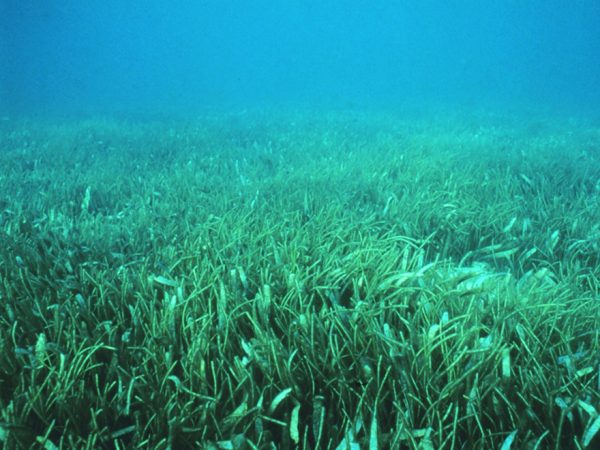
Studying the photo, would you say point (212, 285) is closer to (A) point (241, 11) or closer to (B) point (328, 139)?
(B) point (328, 139)

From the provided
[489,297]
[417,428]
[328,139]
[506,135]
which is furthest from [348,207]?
[506,135]

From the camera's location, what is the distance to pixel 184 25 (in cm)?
19262

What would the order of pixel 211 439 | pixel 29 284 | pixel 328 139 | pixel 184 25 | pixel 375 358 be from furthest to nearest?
pixel 184 25 < pixel 328 139 < pixel 29 284 < pixel 375 358 < pixel 211 439

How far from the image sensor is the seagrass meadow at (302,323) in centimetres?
134

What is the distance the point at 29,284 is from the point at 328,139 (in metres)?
8.21

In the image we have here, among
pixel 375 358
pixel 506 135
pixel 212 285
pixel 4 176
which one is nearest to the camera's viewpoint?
pixel 375 358

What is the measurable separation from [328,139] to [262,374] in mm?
8574

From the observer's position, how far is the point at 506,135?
33.9 feet

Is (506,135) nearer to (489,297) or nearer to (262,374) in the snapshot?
(489,297)

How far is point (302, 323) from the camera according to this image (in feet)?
5.54

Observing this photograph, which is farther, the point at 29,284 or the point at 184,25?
the point at 184,25

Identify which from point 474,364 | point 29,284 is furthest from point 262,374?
point 29,284

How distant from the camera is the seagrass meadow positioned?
4.40 feet

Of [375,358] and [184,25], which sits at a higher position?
[184,25]
